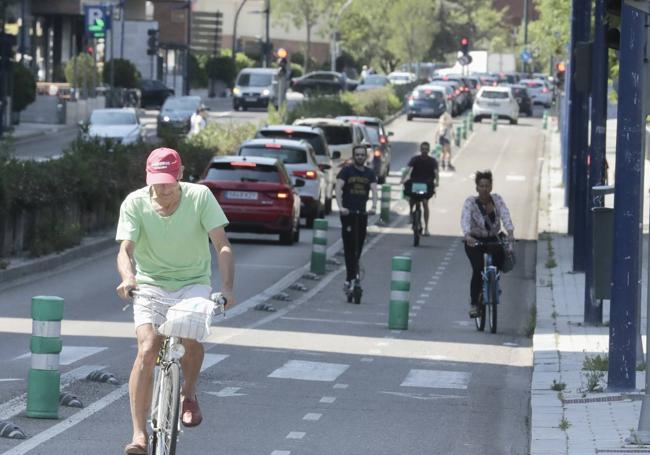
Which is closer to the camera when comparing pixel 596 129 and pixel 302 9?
pixel 596 129

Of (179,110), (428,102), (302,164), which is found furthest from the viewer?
(428,102)

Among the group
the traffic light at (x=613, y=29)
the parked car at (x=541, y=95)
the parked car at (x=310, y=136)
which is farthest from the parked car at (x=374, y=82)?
the traffic light at (x=613, y=29)

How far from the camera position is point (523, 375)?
15.5 metres

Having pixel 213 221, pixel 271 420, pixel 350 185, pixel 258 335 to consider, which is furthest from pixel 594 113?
pixel 213 221

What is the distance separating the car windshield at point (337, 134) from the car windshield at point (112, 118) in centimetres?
1041

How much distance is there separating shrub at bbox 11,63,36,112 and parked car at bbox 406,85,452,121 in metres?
20.3

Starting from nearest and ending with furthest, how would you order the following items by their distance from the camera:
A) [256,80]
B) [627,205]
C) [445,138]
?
[627,205] → [445,138] → [256,80]

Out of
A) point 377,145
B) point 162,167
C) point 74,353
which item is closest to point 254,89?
point 377,145

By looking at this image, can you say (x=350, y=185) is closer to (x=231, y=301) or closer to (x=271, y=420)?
(x=271, y=420)

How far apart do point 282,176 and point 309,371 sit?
51.4ft

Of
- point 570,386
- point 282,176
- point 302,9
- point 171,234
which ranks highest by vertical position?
point 302,9

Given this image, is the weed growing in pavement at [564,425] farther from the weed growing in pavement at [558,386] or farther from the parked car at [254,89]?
the parked car at [254,89]

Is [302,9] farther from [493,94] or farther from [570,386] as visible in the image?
[570,386]

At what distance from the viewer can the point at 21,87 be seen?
202ft
